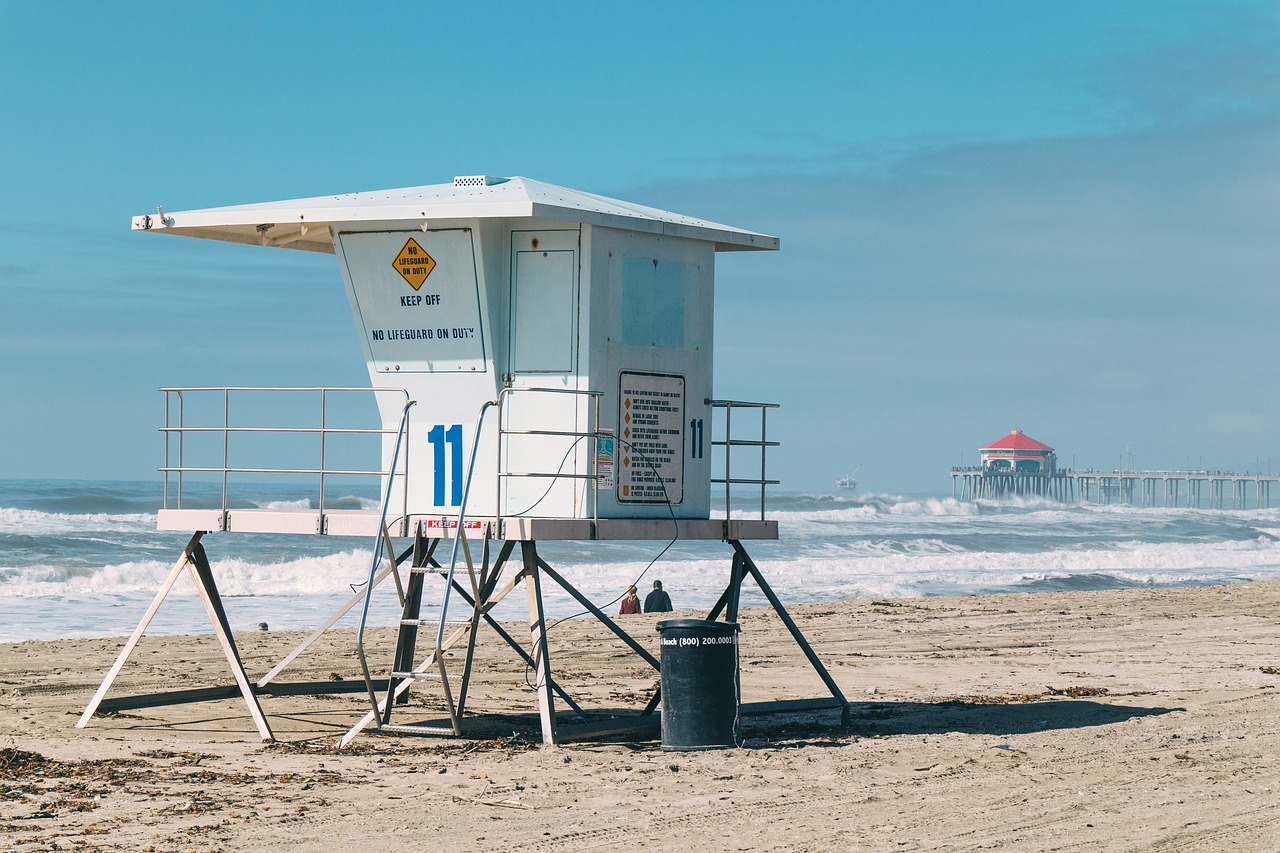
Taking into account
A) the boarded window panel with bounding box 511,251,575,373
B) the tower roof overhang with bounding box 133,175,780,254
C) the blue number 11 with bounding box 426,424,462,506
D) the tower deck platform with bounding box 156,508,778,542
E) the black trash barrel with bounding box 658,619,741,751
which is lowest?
the black trash barrel with bounding box 658,619,741,751

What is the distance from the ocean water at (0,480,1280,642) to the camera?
2677 centimetres

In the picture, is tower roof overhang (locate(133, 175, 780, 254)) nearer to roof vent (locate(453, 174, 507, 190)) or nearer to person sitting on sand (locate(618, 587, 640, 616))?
roof vent (locate(453, 174, 507, 190))

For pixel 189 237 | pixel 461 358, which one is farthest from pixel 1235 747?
pixel 189 237

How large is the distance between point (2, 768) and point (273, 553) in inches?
1209

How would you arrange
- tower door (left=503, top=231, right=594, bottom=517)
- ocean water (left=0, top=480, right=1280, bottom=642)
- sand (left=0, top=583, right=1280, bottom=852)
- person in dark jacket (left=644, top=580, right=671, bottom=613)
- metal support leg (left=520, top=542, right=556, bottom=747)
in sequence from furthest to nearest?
ocean water (left=0, top=480, right=1280, bottom=642), person in dark jacket (left=644, top=580, right=671, bottom=613), tower door (left=503, top=231, right=594, bottom=517), metal support leg (left=520, top=542, right=556, bottom=747), sand (left=0, top=583, right=1280, bottom=852)

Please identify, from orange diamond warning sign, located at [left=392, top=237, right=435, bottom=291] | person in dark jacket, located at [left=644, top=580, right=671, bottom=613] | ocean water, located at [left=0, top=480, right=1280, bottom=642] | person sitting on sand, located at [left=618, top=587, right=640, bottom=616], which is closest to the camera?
orange diamond warning sign, located at [left=392, top=237, right=435, bottom=291]

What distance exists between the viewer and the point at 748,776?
10758 mm

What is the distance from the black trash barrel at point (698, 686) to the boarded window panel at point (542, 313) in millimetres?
2372

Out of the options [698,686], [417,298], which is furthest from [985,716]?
[417,298]

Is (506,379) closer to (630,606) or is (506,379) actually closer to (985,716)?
(985,716)

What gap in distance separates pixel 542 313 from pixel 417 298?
1123 mm

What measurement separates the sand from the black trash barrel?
0.92ft

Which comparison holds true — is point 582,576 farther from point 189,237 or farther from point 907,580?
point 189,237

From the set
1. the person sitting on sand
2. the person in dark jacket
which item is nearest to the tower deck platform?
the person in dark jacket
